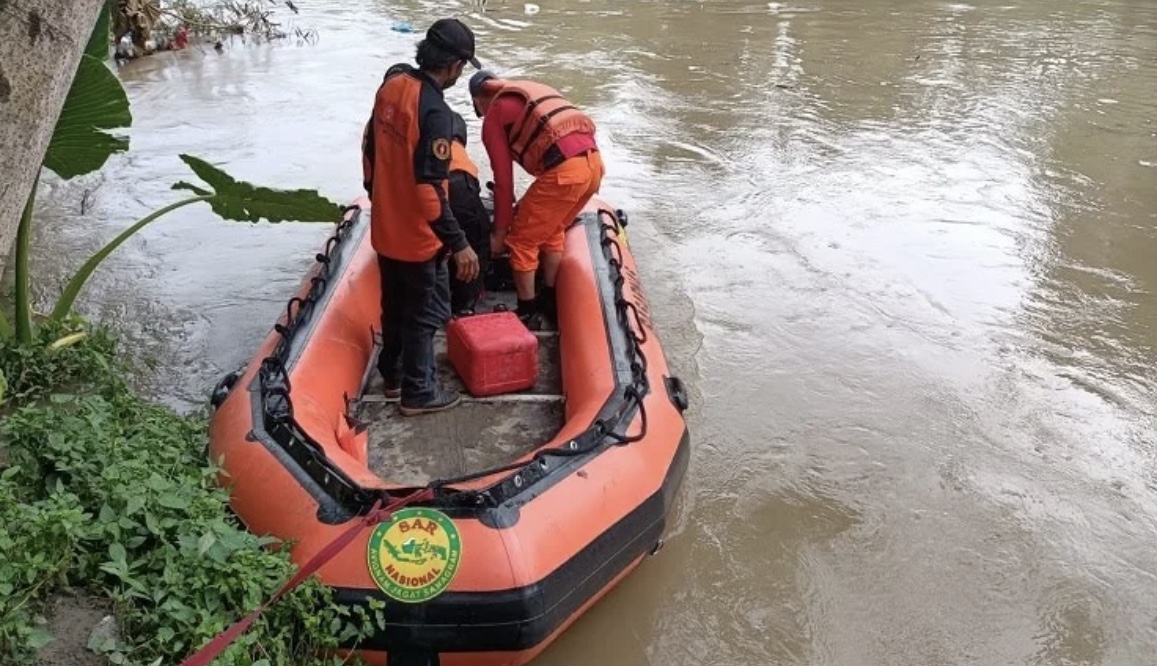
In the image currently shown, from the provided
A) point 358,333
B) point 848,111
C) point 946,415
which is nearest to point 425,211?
point 358,333

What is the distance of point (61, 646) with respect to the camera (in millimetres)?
2127

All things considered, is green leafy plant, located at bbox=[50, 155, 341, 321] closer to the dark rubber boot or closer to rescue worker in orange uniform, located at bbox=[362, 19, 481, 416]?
rescue worker in orange uniform, located at bbox=[362, 19, 481, 416]

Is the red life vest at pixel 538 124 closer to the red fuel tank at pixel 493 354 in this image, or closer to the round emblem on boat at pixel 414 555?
the red fuel tank at pixel 493 354

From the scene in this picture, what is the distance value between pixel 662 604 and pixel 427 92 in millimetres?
1689

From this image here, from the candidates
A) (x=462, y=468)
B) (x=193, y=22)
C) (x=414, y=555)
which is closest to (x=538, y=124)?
(x=462, y=468)

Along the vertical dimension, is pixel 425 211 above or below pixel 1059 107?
above

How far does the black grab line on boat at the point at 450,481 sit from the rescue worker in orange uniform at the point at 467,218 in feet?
1.51

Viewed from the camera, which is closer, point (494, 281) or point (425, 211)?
point (425, 211)

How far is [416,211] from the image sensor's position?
3176mm

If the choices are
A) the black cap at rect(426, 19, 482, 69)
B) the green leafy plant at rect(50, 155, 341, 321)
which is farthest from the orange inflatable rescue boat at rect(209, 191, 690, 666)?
the black cap at rect(426, 19, 482, 69)

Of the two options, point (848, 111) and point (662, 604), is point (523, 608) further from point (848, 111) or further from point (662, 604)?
point (848, 111)

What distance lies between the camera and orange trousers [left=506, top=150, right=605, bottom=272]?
3.91 metres

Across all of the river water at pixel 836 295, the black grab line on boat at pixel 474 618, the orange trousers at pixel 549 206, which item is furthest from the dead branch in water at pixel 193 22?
the black grab line on boat at pixel 474 618

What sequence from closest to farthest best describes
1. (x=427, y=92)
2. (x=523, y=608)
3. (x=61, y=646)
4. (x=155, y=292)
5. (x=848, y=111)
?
(x=61, y=646) < (x=523, y=608) < (x=427, y=92) < (x=155, y=292) < (x=848, y=111)
